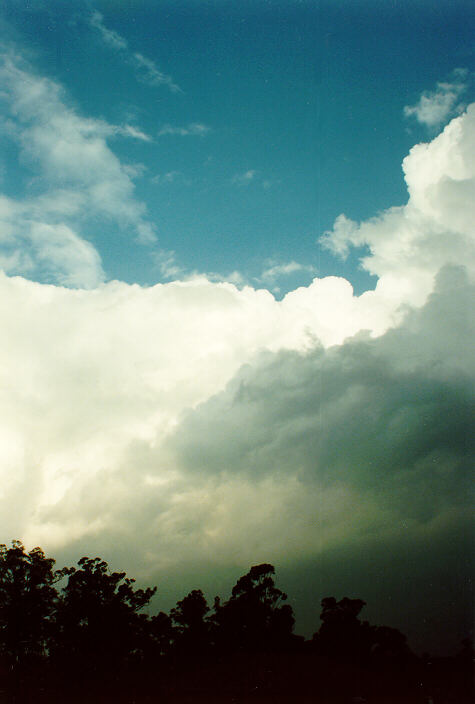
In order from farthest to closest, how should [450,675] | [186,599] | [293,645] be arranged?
[186,599] < [293,645] < [450,675]

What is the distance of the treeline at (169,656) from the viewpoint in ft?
154

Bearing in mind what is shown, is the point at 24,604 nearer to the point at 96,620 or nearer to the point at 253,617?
the point at 96,620

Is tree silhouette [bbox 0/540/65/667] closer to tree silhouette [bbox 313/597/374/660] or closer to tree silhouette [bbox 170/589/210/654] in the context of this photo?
tree silhouette [bbox 170/589/210/654]

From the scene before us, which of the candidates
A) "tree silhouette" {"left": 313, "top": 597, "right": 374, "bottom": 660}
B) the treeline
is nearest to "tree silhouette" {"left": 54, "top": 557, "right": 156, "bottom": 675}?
the treeline

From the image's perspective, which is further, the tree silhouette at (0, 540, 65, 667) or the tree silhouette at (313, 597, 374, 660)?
the tree silhouette at (313, 597, 374, 660)

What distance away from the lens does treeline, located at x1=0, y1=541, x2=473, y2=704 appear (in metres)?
46.8

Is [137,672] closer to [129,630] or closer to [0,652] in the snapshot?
[129,630]

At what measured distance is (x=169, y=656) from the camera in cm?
6156

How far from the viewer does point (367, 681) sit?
51781 mm

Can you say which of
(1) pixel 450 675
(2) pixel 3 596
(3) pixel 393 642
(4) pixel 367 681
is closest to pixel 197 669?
(4) pixel 367 681

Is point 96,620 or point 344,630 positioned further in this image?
point 344,630

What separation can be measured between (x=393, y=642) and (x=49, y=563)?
4716 centimetres

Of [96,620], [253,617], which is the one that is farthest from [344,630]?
[96,620]

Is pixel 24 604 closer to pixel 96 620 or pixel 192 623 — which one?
pixel 96 620
